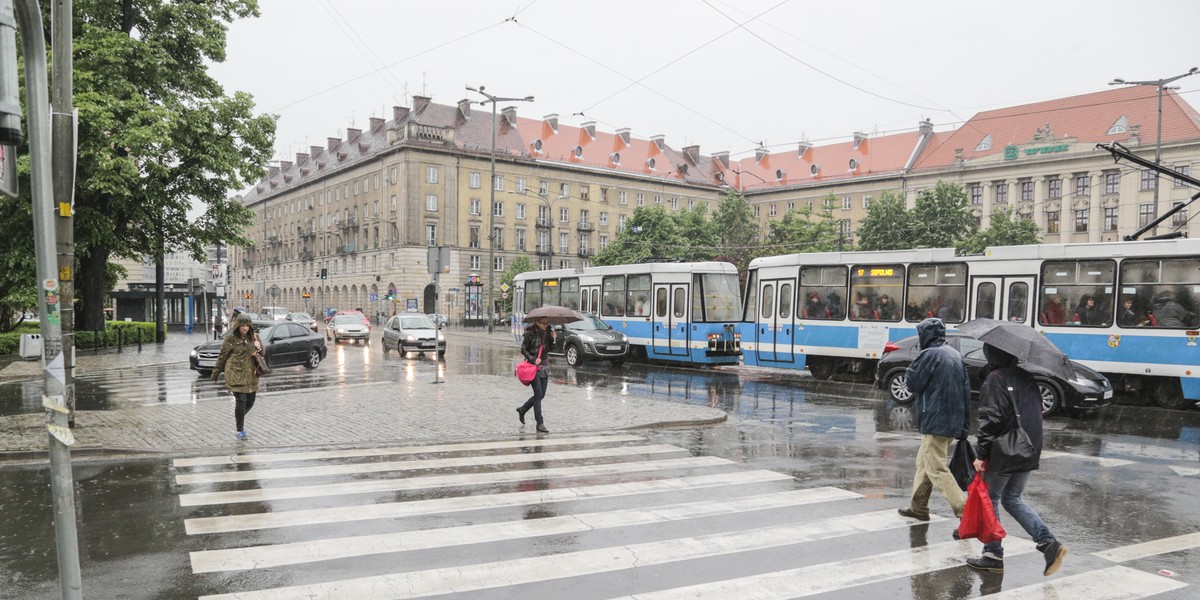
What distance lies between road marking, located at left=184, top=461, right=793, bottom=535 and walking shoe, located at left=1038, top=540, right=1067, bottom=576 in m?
3.58

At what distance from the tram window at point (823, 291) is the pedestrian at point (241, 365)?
14883 millimetres

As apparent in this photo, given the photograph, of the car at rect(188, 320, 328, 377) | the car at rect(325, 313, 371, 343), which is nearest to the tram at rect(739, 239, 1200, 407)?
the car at rect(188, 320, 328, 377)

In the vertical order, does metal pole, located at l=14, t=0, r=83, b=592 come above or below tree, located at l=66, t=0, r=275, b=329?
below

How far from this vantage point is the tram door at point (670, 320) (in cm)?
2575

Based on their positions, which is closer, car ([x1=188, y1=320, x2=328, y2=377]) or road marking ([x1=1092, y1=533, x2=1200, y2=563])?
road marking ([x1=1092, y1=533, x2=1200, y2=563])

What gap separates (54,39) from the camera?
1105cm

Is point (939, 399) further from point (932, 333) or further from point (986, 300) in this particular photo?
point (986, 300)

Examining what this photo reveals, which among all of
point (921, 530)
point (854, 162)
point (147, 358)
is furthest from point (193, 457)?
point (854, 162)

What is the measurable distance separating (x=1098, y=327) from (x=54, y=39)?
19.5m

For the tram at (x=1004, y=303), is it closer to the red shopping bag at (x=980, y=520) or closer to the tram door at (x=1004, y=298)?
the tram door at (x=1004, y=298)

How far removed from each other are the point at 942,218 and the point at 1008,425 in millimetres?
70450

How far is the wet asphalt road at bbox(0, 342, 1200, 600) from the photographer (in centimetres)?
579

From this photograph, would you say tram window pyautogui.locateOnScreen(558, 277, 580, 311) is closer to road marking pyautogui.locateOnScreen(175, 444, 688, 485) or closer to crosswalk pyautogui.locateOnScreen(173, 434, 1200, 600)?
road marking pyautogui.locateOnScreen(175, 444, 688, 485)

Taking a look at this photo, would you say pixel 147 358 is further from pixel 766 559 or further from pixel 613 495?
pixel 766 559
